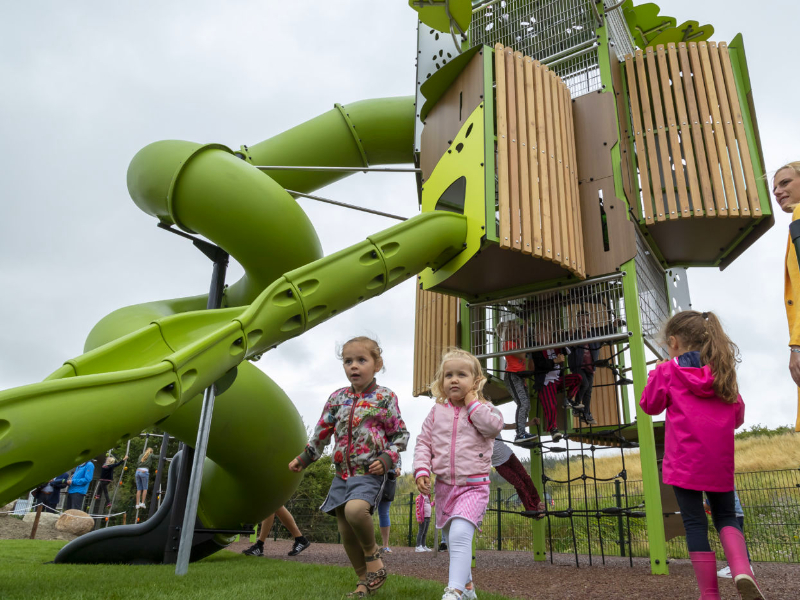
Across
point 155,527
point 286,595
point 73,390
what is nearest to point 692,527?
point 286,595

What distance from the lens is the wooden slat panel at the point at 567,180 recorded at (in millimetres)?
5758

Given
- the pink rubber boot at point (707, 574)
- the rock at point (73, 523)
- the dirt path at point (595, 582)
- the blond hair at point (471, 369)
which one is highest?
the blond hair at point (471, 369)

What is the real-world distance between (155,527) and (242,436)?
1119mm

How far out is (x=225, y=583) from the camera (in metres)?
3.62

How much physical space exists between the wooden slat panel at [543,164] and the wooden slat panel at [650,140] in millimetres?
1277

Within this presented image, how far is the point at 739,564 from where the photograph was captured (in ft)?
9.29

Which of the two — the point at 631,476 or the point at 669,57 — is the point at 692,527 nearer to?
the point at 669,57

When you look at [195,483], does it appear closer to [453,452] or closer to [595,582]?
[453,452]

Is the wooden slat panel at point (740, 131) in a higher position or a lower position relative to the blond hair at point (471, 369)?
higher

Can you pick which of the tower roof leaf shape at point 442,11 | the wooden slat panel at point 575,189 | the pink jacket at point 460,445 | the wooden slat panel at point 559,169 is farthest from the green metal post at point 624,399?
the pink jacket at point 460,445

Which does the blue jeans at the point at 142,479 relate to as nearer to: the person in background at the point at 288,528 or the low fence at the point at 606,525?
the low fence at the point at 606,525

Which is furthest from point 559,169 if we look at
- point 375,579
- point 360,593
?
point 360,593

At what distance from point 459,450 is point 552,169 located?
3590 mm

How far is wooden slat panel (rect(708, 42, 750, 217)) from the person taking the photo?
6.03 metres
